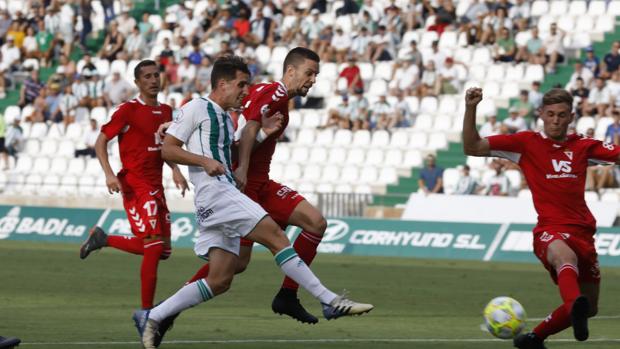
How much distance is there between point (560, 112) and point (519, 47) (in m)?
21.2

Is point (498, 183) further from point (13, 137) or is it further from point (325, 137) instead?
point (13, 137)

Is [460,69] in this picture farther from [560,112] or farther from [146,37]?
[560,112]

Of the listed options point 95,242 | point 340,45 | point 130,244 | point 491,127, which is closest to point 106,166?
point 130,244

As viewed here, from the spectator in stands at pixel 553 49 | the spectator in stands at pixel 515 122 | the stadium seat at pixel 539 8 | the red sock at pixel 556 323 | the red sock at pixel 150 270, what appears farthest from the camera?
the stadium seat at pixel 539 8

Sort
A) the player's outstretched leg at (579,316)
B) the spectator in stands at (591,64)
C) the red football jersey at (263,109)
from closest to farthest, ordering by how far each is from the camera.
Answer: the player's outstretched leg at (579,316) → the red football jersey at (263,109) → the spectator in stands at (591,64)

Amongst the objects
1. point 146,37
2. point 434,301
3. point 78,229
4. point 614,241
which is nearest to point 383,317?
point 434,301

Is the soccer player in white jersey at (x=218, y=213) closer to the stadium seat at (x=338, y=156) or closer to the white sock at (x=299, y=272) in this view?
the white sock at (x=299, y=272)

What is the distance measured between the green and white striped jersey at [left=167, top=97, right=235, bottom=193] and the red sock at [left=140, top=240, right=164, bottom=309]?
214 cm

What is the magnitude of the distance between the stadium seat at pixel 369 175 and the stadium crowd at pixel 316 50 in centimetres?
124

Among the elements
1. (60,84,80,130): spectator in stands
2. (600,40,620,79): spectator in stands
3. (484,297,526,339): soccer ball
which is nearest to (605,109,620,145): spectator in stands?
(600,40,620,79): spectator in stands

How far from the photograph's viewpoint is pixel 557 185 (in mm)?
10625

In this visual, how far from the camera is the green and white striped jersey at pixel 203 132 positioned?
414 inches

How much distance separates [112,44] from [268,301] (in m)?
23.8

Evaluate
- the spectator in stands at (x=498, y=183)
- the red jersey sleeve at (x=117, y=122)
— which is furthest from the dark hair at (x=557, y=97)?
the spectator in stands at (x=498, y=183)
